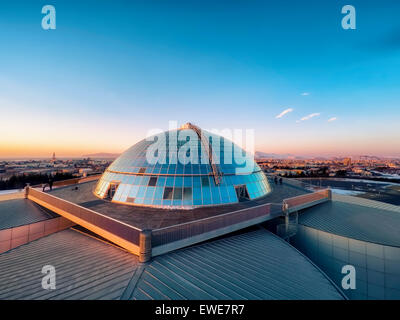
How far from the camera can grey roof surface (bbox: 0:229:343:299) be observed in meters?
6.91

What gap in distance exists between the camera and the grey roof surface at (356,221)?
41.1 feet

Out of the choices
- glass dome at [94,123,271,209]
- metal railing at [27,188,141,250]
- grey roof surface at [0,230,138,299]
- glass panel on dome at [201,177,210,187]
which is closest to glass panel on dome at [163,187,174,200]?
glass dome at [94,123,271,209]

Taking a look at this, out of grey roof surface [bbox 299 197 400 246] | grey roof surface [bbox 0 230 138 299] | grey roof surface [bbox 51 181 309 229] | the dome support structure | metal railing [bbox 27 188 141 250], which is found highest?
the dome support structure

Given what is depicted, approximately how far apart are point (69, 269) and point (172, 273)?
5657 mm

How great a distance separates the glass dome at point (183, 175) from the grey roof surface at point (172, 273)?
242 inches

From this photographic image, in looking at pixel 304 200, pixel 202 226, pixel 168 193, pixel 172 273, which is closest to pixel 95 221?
pixel 168 193

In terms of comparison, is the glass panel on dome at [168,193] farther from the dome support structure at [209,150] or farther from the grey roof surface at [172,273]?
the grey roof surface at [172,273]

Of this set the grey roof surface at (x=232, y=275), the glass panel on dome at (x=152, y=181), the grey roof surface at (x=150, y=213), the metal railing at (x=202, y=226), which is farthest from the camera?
the glass panel on dome at (x=152, y=181)

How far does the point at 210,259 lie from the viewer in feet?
30.7

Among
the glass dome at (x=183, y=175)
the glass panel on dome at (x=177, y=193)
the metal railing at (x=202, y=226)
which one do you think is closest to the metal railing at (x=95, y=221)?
the metal railing at (x=202, y=226)

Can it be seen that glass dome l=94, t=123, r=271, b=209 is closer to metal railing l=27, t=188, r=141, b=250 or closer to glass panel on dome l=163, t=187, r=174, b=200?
glass panel on dome l=163, t=187, r=174, b=200
